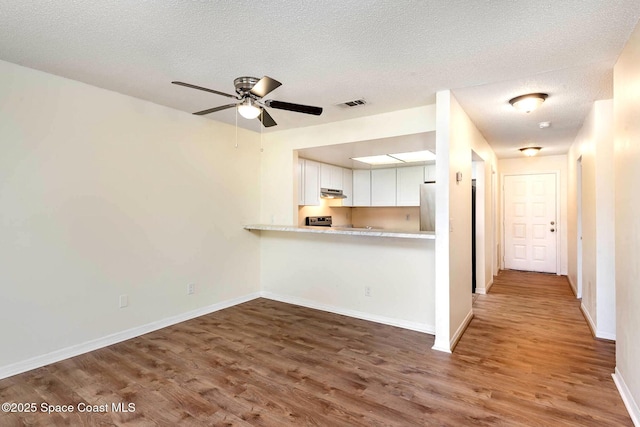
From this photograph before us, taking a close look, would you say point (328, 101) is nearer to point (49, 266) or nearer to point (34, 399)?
point (49, 266)

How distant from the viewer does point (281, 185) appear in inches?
187

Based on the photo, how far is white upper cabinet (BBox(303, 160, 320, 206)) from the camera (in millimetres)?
5332

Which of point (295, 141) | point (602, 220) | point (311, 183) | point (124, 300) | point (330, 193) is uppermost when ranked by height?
point (295, 141)

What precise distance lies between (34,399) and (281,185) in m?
3.29

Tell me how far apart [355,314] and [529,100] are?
2875 mm

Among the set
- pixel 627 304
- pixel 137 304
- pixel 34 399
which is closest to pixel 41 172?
pixel 137 304

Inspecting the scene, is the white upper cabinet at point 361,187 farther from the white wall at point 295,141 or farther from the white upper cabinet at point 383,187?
the white wall at point 295,141

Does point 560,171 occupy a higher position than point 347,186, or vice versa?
point 560,171

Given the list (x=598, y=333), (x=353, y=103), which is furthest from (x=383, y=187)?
(x=598, y=333)

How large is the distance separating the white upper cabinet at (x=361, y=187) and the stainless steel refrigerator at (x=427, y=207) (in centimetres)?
115

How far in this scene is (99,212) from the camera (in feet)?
10.3

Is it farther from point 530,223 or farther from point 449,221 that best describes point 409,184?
point 449,221

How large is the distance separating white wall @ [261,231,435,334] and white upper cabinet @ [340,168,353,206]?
2156 mm

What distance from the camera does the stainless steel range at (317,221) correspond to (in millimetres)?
5695
